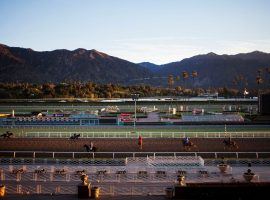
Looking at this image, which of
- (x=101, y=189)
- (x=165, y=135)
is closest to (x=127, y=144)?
(x=165, y=135)

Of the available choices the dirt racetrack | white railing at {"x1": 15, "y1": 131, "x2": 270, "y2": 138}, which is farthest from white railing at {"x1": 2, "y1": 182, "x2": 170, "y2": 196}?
white railing at {"x1": 15, "y1": 131, "x2": 270, "y2": 138}

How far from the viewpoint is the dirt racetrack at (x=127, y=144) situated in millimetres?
35531

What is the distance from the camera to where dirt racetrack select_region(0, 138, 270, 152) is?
35531 millimetres

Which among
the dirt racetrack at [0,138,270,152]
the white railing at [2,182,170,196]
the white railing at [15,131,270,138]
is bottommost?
the white railing at [2,182,170,196]

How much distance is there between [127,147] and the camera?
121 ft

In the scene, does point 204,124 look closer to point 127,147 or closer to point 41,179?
point 127,147

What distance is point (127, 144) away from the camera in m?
38.3

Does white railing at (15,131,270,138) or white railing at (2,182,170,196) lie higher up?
white railing at (15,131,270,138)

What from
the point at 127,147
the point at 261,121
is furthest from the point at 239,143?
the point at 261,121

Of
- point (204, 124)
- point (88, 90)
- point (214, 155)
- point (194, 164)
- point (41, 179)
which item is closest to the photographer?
point (41, 179)

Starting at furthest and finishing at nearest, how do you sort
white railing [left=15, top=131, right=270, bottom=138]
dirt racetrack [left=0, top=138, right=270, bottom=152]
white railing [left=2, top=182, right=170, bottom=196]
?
white railing [left=15, top=131, right=270, bottom=138] → dirt racetrack [left=0, top=138, right=270, bottom=152] → white railing [left=2, top=182, right=170, bottom=196]

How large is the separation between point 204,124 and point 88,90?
11443cm

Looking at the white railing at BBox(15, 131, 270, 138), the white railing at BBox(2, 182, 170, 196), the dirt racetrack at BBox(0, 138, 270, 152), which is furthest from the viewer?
the white railing at BBox(15, 131, 270, 138)

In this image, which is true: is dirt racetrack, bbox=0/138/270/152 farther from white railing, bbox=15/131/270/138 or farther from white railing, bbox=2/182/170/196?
white railing, bbox=2/182/170/196
